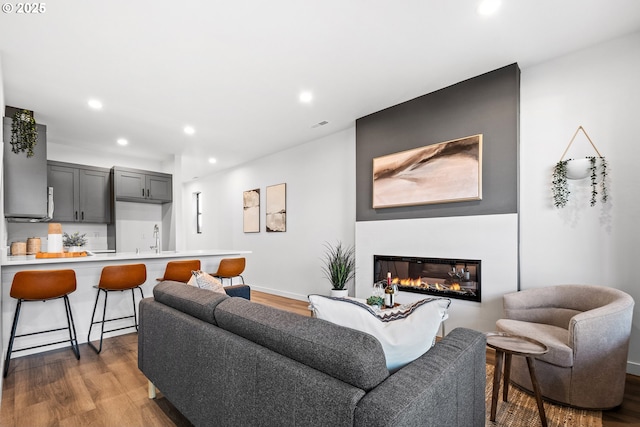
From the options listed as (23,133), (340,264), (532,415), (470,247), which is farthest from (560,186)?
(23,133)

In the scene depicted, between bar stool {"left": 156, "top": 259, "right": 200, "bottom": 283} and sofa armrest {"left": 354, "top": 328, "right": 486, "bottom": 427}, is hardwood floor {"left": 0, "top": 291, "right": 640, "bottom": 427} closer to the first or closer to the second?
bar stool {"left": 156, "top": 259, "right": 200, "bottom": 283}

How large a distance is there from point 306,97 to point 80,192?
4.41 meters

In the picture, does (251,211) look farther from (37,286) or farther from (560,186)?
(560,186)

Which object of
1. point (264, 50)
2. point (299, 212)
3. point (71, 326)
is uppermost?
point (264, 50)

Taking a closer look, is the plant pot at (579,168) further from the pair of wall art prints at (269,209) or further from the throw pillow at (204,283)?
the pair of wall art prints at (269,209)

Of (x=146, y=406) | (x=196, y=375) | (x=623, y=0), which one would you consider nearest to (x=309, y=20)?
(x=623, y=0)

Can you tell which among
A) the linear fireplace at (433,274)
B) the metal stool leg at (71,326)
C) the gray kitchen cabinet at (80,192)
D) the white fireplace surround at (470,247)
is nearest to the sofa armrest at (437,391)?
the white fireplace surround at (470,247)

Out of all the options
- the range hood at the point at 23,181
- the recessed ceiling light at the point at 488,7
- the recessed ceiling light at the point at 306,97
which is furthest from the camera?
the recessed ceiling light at the point at 306,97

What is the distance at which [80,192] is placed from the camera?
5352 mm

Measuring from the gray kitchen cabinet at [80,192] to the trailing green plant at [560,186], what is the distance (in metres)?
6.59

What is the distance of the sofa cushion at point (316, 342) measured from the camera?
95 centimetres

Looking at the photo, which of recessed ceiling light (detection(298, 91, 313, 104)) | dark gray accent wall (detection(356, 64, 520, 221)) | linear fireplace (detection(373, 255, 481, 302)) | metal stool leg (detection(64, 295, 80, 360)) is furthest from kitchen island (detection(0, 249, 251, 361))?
dark gray accent wall (detection(356, 64, 520, 221))

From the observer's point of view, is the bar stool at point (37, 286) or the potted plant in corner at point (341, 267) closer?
the bar stool at point (37, 286)

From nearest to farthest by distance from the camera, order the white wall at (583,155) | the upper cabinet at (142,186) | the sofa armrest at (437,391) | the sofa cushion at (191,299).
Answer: the sofa armrest at (437,391) → the sofa cushion at (191,299) → the white wall at (583,155) → the upper cabinet at (142,186)
